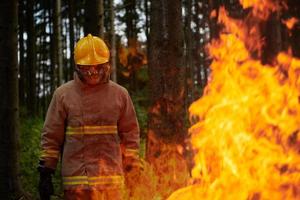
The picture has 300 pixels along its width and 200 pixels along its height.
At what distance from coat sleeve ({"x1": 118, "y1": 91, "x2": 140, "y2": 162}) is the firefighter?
71 mm

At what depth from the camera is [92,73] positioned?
4.87 m

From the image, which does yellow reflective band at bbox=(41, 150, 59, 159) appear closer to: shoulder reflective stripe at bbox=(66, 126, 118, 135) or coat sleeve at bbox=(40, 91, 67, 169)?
coat sleeve at bbox=(40, 91, 67, 169)

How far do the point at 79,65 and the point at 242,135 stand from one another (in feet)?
7.04

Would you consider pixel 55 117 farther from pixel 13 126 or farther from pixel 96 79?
pixel 13 126

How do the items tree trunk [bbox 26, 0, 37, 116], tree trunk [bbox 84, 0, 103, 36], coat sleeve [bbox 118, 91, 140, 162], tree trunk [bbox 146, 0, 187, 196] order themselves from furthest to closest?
tree trunk [bbox 26, 0, 37, 116]
tree trunk [bbox 84, 0, 103, 36]
tree trunk [bbox 146, 0, 187, 196]
coat sleeve [bbox 118, 91, 140, 162]

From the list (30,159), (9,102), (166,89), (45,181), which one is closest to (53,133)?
(45,181)

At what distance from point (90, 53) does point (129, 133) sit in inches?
36.0

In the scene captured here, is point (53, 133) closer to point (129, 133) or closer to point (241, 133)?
point (129, 133)

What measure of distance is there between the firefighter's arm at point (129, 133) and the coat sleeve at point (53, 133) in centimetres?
62

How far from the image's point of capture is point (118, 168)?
16.4 feet

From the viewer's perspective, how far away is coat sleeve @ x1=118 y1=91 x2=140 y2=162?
5.06m

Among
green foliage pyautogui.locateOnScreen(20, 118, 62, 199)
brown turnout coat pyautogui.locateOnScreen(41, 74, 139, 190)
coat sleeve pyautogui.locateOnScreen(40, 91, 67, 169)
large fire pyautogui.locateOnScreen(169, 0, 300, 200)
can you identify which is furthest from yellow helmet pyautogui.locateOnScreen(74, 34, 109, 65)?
green foliage pyautogui.locateOnScreen(20, 118, 62, 199)

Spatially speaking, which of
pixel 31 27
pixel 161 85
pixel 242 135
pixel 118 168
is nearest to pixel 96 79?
pixel 118 168

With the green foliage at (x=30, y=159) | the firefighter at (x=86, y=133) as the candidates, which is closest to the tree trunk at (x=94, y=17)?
the green foliage at (x=30, y=159)
